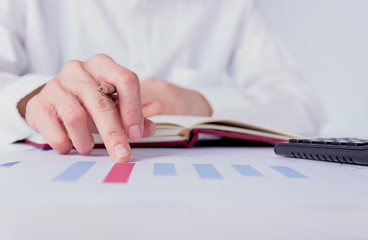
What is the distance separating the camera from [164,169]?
1.12 feet

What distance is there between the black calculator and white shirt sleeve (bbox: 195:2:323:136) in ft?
1.39

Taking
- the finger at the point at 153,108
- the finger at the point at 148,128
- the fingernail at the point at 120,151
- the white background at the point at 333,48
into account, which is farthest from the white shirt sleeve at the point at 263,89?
the white background at the point at 333,48

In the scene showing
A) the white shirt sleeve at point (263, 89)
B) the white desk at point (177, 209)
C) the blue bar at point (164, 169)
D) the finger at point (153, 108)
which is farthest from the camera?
the white shirt sleeve at point (263, 89)

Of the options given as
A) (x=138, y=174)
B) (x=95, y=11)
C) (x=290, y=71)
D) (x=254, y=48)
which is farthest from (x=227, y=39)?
(x=138, y=174)

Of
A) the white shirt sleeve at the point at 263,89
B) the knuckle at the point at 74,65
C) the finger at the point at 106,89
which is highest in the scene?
the knuckle at the point at 74,65

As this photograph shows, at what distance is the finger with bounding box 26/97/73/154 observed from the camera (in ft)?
1.46

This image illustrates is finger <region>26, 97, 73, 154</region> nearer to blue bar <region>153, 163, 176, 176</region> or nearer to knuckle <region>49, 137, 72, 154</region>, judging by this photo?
knuckle <region>49, 137, 72, 154</region>

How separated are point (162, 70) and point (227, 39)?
11.3 inches

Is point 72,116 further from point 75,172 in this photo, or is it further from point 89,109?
point 75,172

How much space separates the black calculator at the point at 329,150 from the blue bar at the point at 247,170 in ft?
0.35

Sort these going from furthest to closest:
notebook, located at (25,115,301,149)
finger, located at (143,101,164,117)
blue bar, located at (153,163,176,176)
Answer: finger, located at (143,101,164,117) < notebook, located at (25,115,301,149) < blue bar, located at (153,163,176,176)

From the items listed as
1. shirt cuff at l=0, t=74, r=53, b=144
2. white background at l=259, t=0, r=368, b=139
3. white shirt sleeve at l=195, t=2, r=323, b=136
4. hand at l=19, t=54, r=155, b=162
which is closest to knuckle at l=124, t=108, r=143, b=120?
hand at l=19, t=54, r=155, b=162

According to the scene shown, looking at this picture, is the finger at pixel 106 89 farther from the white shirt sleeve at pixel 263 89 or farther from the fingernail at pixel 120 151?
the white shirt sleeve at pixel 263 89

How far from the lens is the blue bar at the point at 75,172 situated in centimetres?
28
